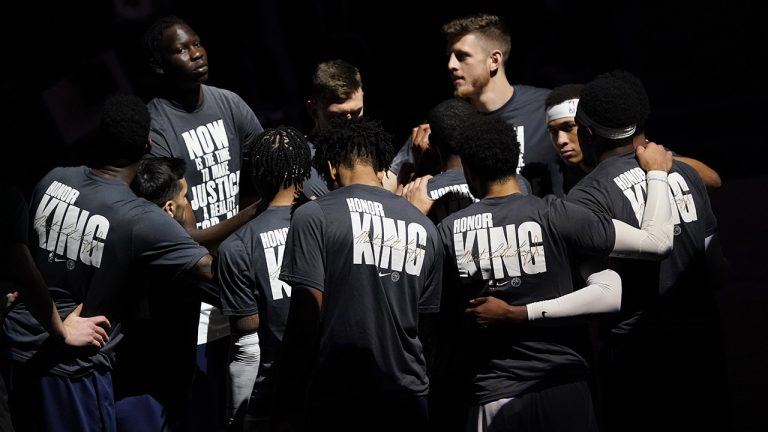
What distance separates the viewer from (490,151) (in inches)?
176

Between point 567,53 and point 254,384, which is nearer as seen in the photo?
point 254,384

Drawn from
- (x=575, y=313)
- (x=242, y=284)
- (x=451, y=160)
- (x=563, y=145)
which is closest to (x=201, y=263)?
(x=242, y=284)

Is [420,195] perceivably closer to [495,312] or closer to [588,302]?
[495,312]

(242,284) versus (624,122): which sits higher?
(624,122)

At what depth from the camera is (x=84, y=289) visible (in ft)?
16.4

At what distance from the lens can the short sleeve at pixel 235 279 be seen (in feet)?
15.4

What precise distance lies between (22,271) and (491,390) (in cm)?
200

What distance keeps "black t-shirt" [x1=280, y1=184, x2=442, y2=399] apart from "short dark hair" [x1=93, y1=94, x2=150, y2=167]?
3.80ft

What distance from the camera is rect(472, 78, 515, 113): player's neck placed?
21.4ft

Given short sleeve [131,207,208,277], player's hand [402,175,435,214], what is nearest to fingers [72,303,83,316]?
short sleeve [131,207,208,277]

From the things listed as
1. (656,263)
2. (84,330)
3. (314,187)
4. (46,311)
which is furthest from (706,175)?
(46,311)

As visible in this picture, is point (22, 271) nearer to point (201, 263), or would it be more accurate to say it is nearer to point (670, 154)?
point (201, 263)

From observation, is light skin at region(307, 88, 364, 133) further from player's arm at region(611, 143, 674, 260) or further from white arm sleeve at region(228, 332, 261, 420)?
player's arm at region(611, 143, 674, 260)

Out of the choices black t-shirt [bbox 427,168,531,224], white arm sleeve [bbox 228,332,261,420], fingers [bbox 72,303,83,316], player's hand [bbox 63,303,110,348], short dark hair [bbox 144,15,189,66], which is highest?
short dark hair [bbox 144,15,189,66]
